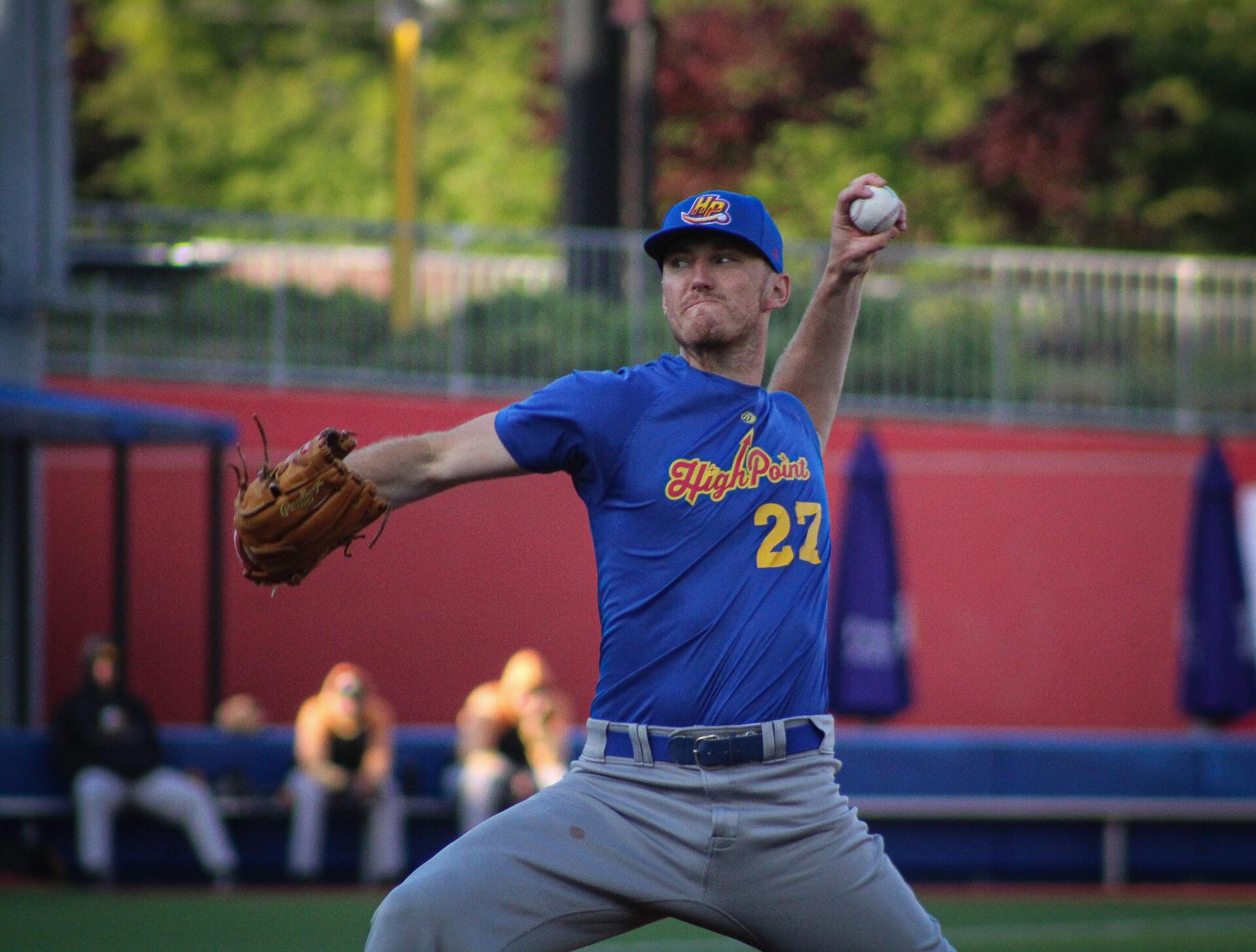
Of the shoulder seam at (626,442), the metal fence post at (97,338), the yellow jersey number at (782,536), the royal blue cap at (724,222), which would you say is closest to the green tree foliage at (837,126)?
the metal fence post at (97,338)

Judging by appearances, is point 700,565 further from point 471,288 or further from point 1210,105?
point 1210,105

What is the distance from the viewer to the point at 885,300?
16.3 metres

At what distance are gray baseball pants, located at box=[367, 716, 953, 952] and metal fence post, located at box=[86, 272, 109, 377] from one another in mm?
13043

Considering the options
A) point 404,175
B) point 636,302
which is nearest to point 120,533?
point 636,302

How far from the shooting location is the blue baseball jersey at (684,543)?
3.55 metres

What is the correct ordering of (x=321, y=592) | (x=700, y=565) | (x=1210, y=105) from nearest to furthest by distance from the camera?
1. (x=700, y=565)
2. (x=321, y=592)
3. (x=1210, y=105)

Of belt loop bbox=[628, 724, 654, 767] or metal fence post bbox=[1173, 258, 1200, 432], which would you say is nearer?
belt loop bbox=[628, 724, 654, 767]

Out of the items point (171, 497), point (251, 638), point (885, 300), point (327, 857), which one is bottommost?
point (327, 857)

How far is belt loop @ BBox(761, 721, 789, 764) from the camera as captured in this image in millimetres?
3543

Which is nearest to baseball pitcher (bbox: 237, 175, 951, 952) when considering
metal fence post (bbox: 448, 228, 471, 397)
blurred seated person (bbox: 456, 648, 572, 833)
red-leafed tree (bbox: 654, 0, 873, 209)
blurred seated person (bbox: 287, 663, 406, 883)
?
blurred seated person (bbox: 456, 648, 572, 833)

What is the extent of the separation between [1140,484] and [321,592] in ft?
23.8

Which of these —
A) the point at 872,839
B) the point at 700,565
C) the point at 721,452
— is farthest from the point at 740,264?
the point at 872,839

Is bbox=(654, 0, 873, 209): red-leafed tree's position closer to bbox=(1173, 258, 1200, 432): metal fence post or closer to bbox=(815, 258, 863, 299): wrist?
bbox=(1173, 258, 1200, 432): metal fence post

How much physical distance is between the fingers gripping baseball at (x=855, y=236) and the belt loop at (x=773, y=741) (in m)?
1.18
